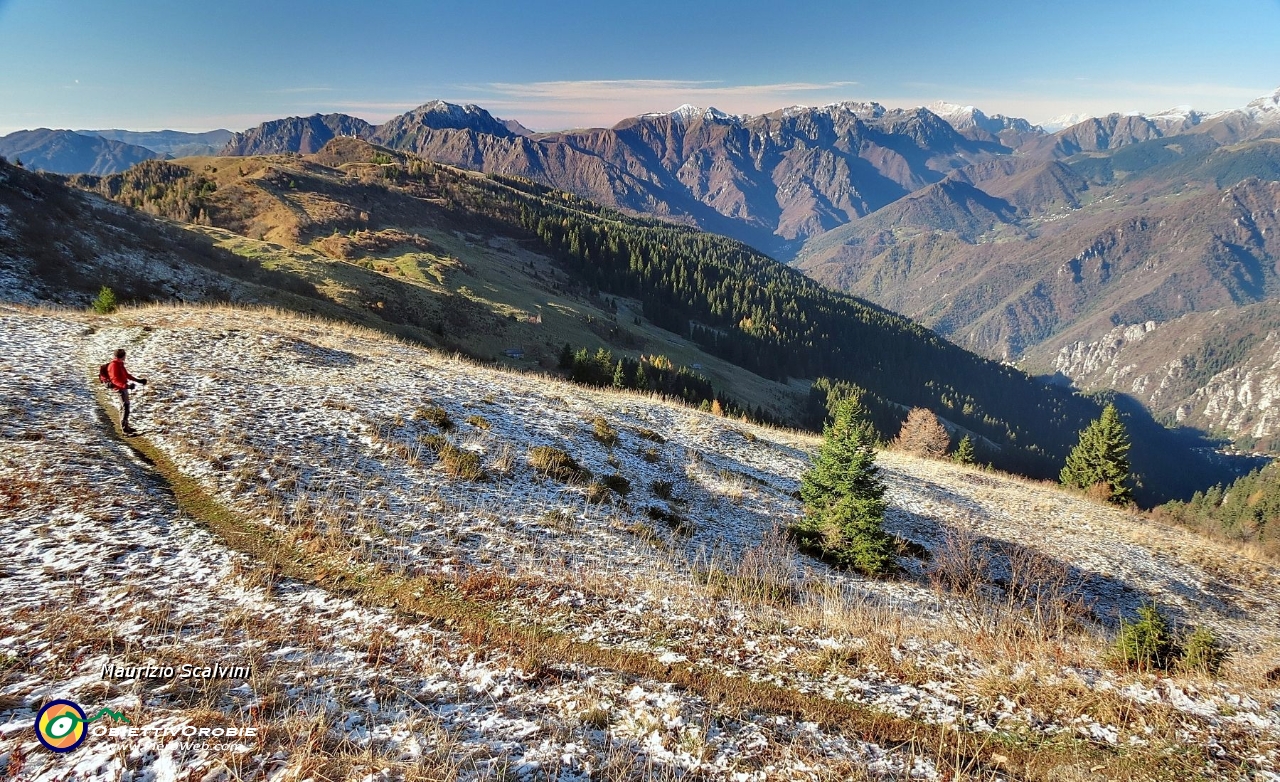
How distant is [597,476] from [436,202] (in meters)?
149

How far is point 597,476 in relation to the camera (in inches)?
709

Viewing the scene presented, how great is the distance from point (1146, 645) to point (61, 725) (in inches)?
599

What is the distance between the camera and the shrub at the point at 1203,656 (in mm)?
8695

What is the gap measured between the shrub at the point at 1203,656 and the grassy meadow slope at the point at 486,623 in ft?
1.69

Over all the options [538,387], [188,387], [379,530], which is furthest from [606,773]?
[538,387]

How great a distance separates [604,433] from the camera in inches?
859

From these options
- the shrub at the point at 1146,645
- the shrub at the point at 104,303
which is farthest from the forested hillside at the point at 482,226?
the shrub at the point at 1146,645

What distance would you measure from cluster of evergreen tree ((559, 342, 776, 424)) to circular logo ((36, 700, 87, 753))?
39546 millimetres

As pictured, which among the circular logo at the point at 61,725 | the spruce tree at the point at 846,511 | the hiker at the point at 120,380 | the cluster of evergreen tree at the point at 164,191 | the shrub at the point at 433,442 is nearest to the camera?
the circular logo at the point at 61,725

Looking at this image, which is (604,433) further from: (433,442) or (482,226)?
(482,226)

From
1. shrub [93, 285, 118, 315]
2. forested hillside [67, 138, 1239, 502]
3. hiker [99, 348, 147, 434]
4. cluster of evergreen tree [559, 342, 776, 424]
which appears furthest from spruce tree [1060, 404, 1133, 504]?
forested hillside [67, 138, 1239, 502]

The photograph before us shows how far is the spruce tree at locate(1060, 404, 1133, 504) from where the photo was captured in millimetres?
43406

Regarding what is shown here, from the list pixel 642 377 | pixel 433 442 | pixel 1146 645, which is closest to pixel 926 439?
pixel 642 377

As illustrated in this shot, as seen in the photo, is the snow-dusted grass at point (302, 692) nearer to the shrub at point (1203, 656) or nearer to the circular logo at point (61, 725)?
the circular logo at point (61, 725)
